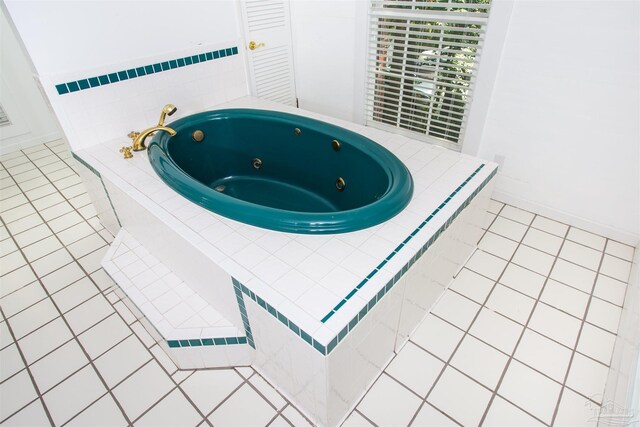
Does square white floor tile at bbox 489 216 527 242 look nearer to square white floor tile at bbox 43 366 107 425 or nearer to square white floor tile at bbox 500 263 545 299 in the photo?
square white floor tile at bbox 500 263 545 299

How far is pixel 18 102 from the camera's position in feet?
9.77

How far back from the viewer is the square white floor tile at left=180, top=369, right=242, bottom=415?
1391 millimetres

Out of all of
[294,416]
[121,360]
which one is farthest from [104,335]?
[294,416]

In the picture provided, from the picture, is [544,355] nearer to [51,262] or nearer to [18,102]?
[51,262]

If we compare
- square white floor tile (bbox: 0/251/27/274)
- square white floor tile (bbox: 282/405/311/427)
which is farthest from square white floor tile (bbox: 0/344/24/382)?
square white floor tile (bbox: 282/405/311/427)

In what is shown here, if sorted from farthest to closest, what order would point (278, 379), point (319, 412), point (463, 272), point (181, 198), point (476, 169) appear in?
point (463, 272), point (476, 169), point (181, 198), point (278, 379), point (319, 412)

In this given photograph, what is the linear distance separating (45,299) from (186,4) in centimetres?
176

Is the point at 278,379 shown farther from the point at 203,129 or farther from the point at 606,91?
the point at 606,91

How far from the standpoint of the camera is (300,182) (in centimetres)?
225

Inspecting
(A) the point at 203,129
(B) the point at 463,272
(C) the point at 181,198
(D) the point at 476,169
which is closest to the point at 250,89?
(A) the point at 203,129

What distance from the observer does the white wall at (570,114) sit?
1.70 metres

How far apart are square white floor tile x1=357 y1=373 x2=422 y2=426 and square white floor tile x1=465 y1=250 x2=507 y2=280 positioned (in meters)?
0.79

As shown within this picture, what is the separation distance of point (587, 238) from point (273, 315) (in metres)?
1.91

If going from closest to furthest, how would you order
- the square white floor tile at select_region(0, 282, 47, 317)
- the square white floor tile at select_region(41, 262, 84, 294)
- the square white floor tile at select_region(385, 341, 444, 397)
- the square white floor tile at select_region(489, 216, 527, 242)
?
the square white floor tile at select_region(385, 341, 444, 397) < the square white floor tile at select_region(0, 282, 47, 317) < the square white floor tile at select_region(41, 262, 84, 294) < the square white floor tile at select_region(489, 216, 527, 242)
